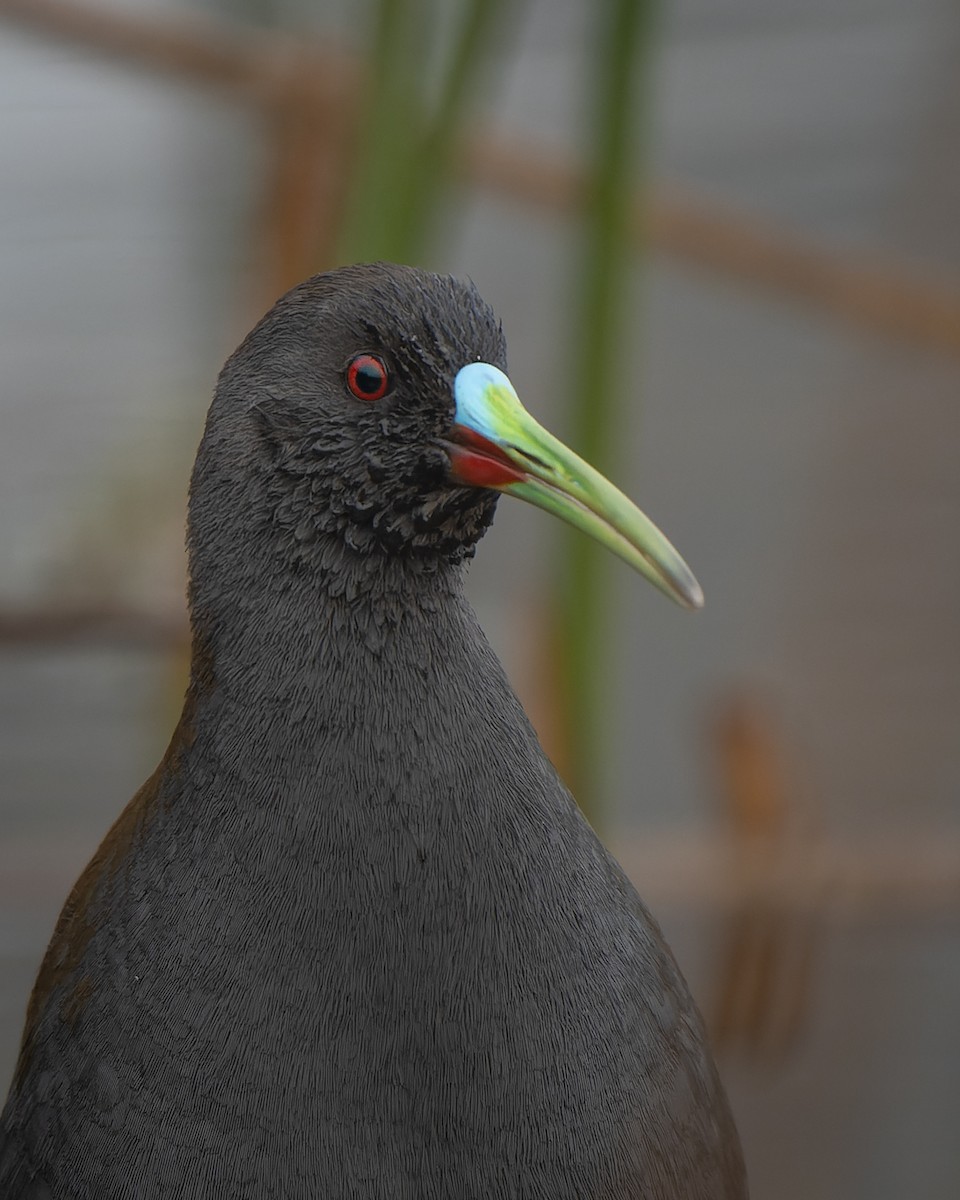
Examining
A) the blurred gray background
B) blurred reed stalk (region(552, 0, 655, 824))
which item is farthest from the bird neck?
the blurred gray background

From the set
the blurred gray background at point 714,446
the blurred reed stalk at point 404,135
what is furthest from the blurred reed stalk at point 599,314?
the blurred gray background at point 714,446

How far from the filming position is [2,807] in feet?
9.87

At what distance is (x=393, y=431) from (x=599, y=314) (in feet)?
0.75

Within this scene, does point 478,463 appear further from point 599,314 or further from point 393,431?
point 599,314

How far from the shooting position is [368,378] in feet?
2.86

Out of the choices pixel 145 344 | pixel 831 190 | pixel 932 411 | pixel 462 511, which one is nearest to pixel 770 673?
pixel 932 411

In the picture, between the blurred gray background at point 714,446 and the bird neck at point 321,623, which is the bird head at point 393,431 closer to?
the bird neck at point 321,623

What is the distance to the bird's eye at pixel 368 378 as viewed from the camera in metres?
0.87

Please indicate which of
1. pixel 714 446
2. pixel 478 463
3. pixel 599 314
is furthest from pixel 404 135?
pixel 714 446

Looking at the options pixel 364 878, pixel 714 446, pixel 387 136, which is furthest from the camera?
pixel 714 446

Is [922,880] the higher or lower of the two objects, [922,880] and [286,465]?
the lower

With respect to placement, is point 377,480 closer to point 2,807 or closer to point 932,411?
point 932,411

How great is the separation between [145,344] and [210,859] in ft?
7.03

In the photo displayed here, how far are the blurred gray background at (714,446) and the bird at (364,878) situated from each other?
4.30ft
